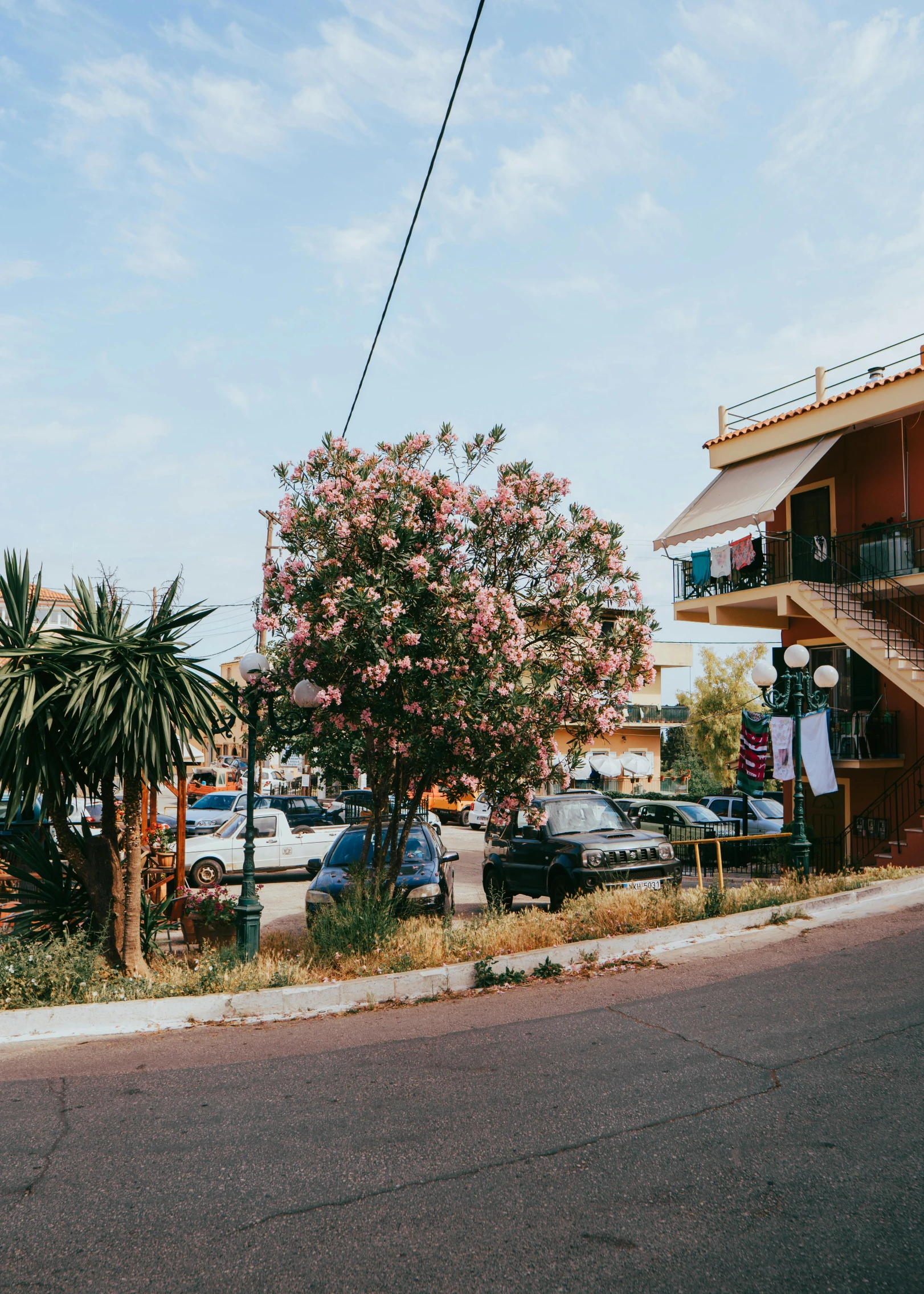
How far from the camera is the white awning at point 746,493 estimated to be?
687 inches

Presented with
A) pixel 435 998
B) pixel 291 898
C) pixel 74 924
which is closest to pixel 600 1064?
pixel 435 998

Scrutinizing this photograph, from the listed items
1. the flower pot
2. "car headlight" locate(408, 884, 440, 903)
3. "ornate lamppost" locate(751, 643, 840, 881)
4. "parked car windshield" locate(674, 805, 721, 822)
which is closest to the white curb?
the flower pot

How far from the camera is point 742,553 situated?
18891mm

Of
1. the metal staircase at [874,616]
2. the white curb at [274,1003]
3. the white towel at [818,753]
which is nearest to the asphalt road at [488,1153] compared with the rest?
the white curb at [274,1003]

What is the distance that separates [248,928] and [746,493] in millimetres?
13613

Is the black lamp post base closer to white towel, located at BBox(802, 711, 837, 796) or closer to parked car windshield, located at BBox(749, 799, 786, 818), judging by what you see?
white towel, located at BBox(802, 711, 837, 796)

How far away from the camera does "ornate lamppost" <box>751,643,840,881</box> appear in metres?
13.4

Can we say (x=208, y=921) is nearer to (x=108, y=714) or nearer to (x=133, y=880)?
(x=133, y=880)

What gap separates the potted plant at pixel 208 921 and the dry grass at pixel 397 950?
37 cm

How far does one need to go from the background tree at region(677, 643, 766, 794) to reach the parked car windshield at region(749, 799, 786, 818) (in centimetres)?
1227

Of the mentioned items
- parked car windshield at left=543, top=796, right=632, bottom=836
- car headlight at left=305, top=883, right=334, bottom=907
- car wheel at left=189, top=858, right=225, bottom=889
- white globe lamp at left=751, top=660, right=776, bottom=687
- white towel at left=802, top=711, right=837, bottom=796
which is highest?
white globe lamp at left=751, top=660, right=776, bottom=687

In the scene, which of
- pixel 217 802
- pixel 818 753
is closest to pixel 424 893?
pixel 818 753

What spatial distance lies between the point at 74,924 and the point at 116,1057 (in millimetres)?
2687

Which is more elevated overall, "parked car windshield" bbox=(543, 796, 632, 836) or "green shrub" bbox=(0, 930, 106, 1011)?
"parked car windshield" bbox=(543, 796, 632, 836)
